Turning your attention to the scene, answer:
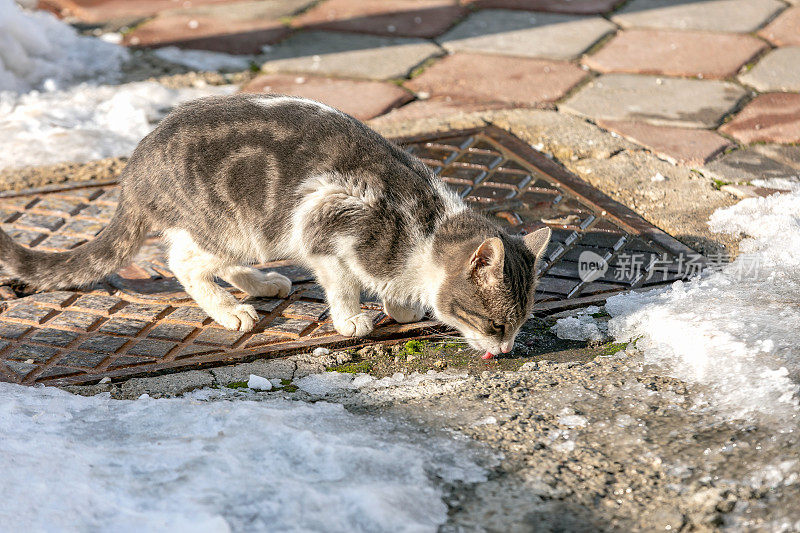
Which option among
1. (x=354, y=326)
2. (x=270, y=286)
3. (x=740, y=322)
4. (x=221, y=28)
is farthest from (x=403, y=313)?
(x=221, y=28)

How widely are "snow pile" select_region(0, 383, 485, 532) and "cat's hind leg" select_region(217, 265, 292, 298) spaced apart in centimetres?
83

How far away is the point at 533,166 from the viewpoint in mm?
4129

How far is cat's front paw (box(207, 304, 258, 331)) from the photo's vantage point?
3146 mm

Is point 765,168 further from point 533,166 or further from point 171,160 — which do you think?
point 171,160

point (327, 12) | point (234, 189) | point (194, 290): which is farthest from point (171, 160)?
point (327, 12)

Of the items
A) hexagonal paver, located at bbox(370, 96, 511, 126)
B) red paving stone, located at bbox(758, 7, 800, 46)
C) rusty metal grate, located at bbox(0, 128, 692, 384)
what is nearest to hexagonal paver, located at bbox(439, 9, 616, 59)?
hexagonal paver, located at bbox(370, 96, 511, 126)

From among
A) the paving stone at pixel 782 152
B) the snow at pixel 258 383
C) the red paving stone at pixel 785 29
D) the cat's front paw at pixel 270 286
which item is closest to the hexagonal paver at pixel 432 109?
the paving stone at pixel 782 152

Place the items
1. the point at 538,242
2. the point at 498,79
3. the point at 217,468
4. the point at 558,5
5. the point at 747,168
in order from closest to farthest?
the point at 217,468 → the point at 538,242 → the point at 747,168 → the point at 498,79 → the point at 558,5

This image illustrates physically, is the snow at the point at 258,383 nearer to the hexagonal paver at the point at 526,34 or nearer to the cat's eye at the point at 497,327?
the cat's eye at the point at 497,327

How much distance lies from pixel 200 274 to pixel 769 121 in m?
3.00

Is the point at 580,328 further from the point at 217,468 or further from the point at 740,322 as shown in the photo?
the point at 217,468

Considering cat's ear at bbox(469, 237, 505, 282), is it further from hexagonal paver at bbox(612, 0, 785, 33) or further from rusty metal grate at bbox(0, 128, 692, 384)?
hexagonal paver at bbox(612, 0, 785, 33)

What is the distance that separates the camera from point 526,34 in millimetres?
5688

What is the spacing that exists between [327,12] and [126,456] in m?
4.59
